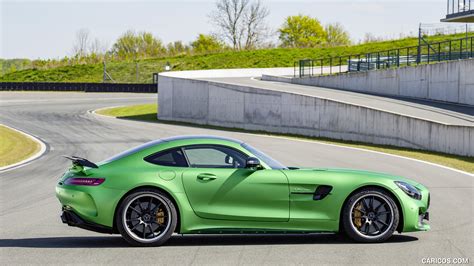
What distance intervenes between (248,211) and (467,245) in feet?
8.71

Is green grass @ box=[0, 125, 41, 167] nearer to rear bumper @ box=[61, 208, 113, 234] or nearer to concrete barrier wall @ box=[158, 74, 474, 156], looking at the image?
concrete barrier wall @ box=[158, 74, 474, 156]

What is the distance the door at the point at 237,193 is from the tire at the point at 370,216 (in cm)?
78

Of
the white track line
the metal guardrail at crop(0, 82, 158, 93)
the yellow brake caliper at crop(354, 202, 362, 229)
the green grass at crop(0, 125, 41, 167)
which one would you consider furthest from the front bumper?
the metal guardrail at crop(0, 82, 158, 93)

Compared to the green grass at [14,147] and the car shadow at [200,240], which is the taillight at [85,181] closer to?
the car shadow at [200,240]

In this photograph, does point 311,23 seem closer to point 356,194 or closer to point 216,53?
point 216,53

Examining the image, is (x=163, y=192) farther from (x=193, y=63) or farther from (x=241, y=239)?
(x=193, y=63)

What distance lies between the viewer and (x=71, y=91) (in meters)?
75.8

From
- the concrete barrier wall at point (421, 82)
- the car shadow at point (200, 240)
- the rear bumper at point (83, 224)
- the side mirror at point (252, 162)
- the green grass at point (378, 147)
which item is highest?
the concrete barrier wall at point (421, 82)

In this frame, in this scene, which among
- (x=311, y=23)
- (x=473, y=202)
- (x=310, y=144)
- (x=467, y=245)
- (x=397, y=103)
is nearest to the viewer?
(x=467, y=245)

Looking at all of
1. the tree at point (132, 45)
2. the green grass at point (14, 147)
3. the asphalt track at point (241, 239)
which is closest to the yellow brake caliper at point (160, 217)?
the asphalt track at point (241, 239)

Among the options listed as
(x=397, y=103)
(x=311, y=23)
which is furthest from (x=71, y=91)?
(x=311, y=23)

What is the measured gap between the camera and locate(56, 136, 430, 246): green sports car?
32.1 feet

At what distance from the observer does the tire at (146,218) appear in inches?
383

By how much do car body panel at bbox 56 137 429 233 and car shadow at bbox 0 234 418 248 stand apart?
0.78 ft
